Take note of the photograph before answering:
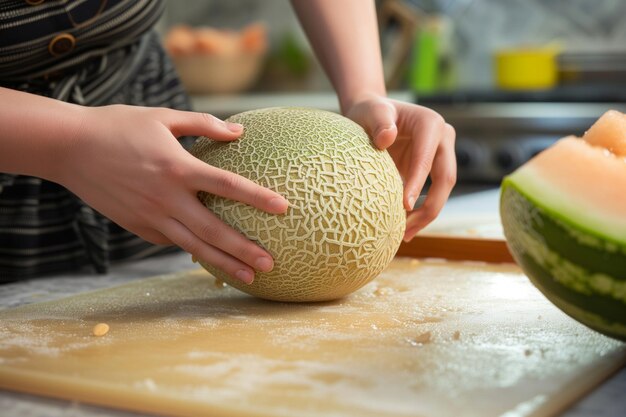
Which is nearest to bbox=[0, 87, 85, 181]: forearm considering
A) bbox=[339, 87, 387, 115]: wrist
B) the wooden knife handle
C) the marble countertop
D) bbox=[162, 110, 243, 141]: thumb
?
bbox=[162, 110, 243, 141]: thumb

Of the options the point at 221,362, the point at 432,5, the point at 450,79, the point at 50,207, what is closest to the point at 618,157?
the point at 221,362

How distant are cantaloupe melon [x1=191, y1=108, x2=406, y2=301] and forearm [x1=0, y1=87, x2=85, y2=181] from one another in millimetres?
166

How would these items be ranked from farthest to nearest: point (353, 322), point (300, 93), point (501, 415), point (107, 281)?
point (300, 93), point (107, 281), point (353, 322), point (501, 415)

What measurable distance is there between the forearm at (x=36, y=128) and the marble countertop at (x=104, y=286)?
0.22 metres

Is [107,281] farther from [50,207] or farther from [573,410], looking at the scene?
[573,410]

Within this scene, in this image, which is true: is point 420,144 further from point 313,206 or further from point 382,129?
point 313,206

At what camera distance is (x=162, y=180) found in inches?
35.9

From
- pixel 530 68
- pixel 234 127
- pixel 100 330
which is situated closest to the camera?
pixel 100 330

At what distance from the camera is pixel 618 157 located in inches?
30.3

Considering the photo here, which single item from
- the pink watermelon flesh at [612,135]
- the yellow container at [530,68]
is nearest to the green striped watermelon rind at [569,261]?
the pink watermelon flesh at [612,135]

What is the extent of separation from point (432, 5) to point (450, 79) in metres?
0.39

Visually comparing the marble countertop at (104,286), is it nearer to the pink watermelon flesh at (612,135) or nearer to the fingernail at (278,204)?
the pink watermelon flesh at (612,135)

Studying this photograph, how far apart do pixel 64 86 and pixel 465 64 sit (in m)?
2.48

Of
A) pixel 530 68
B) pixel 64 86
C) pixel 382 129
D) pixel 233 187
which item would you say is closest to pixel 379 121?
pixel 382 129
